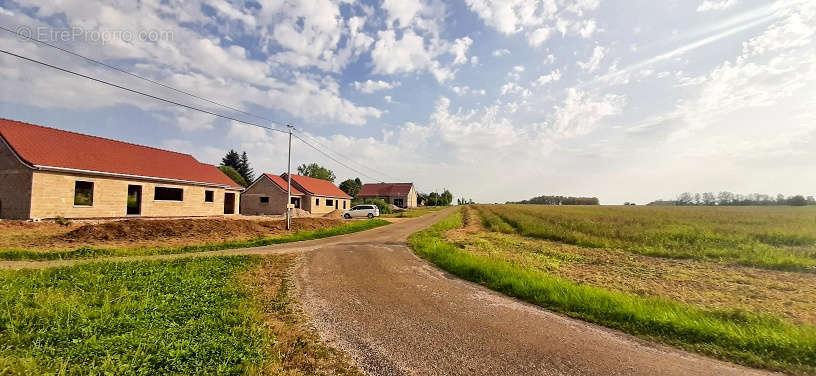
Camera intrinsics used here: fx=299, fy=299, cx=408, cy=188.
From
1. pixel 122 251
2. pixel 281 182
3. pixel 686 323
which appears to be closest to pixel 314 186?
pixel 281 182

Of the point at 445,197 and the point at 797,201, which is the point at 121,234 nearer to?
the point at 445,197

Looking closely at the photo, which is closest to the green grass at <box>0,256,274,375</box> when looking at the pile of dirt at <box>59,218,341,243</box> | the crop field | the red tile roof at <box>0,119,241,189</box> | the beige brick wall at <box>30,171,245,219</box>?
the crop field

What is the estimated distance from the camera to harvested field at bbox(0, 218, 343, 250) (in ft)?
42.1

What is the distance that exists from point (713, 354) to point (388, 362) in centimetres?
488

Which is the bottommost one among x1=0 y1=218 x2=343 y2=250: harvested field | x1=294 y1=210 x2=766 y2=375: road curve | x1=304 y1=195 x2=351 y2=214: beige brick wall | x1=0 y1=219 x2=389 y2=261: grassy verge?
x1=294 y1=210 x2=766 y2=375: road curve

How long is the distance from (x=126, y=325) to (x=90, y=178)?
2126cm

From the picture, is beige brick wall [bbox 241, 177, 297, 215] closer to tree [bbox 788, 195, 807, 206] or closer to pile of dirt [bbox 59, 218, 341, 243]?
pile of dirt [bbox 59, 218, 341, 243]

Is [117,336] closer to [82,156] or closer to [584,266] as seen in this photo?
[584,266]

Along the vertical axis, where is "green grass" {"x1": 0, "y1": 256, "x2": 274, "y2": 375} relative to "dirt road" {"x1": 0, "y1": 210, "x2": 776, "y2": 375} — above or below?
above

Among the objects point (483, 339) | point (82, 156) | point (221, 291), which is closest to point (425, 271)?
point (483, 339)

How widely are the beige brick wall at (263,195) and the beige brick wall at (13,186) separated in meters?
20.3

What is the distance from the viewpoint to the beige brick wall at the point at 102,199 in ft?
54.4

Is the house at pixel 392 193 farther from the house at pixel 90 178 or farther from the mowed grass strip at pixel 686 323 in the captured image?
the mowed grass strip at pixel 686 323

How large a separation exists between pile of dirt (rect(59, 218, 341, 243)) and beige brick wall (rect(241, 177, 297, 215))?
48.4 ft
